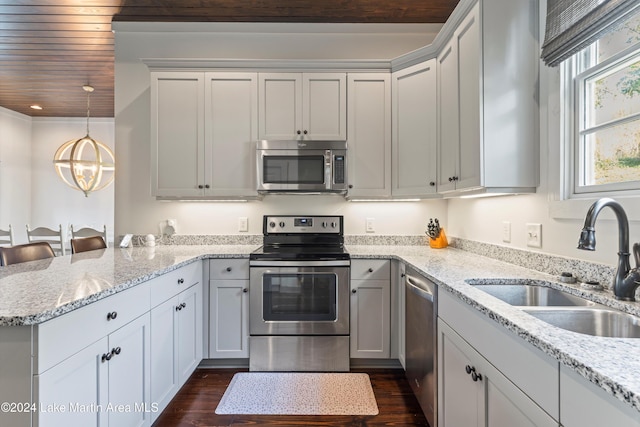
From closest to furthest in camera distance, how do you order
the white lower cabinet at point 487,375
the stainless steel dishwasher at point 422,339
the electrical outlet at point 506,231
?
the white lower cabinet at point 487,375 → the stainless steel dishwasher at point 422,339 → the electrical outlet at point 506,231

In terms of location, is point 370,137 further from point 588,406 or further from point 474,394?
point 588,406

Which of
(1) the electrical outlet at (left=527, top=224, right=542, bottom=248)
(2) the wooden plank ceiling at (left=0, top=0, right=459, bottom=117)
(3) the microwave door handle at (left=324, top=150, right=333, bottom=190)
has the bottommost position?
(1) the electrical outlet at (left=527, top=224, right=542, bottom=248)

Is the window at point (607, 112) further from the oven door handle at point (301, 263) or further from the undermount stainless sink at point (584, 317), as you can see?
the oven door handle at point (301, 263)

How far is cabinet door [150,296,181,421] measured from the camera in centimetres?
163

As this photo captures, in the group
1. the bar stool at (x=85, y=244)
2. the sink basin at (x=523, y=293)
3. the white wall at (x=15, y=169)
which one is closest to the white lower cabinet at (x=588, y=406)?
the sink basin at (x=523, y=293)

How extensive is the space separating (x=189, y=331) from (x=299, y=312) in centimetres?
75

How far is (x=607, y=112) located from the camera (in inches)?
53.1

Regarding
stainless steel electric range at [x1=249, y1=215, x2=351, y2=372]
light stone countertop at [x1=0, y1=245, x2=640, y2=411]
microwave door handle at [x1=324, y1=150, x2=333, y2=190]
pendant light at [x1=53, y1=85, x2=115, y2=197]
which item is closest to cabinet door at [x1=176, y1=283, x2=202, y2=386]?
light stone countertop at [x1=0, y1=245, x2=640, y2=411]

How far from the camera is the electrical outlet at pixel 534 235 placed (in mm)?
1634

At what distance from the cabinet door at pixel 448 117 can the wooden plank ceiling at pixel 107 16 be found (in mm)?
827

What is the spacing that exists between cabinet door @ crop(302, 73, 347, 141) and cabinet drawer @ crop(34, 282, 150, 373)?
1705 millimetres

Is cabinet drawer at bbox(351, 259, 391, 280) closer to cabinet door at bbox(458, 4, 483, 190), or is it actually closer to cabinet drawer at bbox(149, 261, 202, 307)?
cabinet door at bbox(458, 4, 483, 190)

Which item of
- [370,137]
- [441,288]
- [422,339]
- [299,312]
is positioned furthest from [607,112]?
[299,312]

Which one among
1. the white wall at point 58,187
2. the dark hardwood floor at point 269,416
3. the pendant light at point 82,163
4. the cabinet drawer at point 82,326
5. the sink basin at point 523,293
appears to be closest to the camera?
the cabinet drawer at point 82,326
